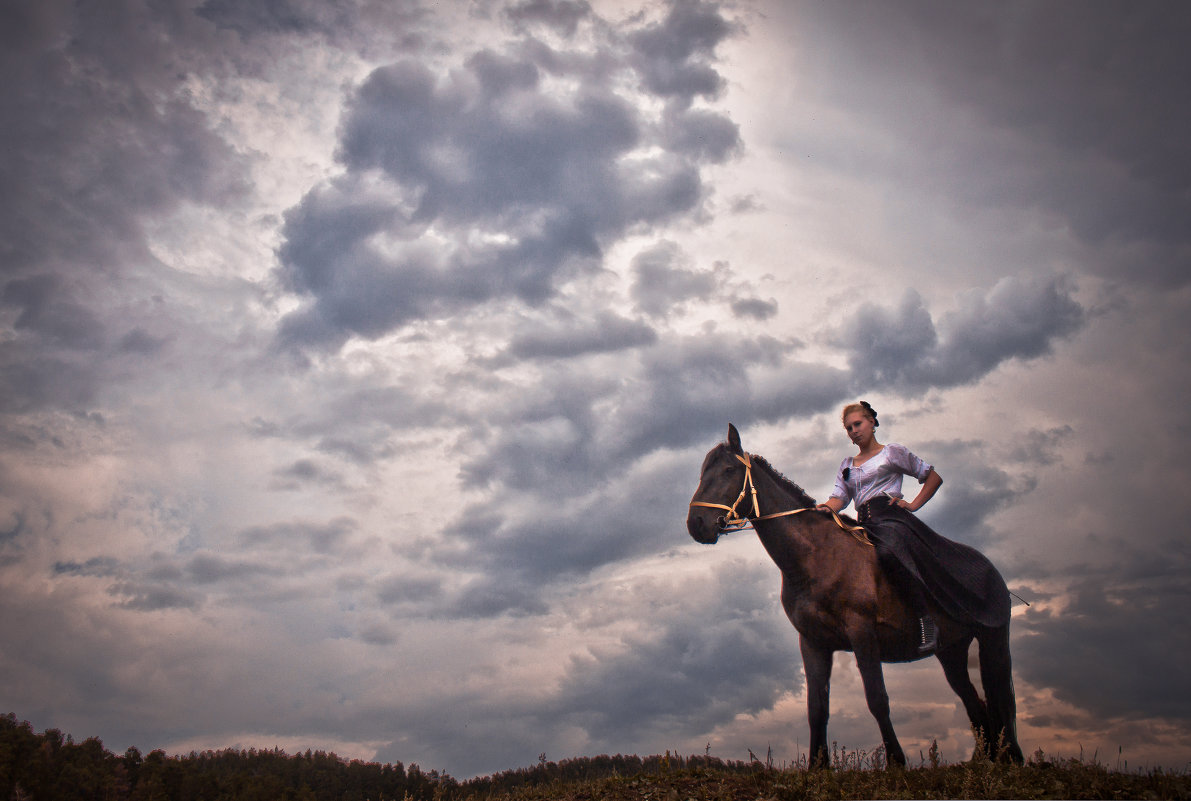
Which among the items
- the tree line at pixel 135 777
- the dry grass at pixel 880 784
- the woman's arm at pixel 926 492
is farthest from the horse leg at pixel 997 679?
the tree line at pixel 135 777

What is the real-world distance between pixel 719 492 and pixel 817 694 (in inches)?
114

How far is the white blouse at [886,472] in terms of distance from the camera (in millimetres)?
10938

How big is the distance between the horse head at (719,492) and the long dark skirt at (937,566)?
1988 millimetres

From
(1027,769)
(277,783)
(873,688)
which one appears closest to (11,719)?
(277,783)

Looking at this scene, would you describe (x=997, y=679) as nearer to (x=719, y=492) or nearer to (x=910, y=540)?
(x=910, y=540)

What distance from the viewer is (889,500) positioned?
35.7 feet

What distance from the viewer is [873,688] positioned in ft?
30.5

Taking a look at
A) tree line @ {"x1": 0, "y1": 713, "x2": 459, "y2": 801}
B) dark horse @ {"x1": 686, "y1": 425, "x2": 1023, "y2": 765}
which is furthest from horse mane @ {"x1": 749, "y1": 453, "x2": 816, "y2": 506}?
tree line @ {"x1": 0, "y1": 713, "x2": 459, "y2": 801}

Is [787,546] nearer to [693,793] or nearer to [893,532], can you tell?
[893,532]

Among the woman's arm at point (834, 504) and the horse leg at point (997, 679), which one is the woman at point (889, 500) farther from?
the horse leg at point (997, 679)

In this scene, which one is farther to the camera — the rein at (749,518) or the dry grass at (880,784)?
the rein at (749,518)

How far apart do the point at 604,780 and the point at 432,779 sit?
1062 cm

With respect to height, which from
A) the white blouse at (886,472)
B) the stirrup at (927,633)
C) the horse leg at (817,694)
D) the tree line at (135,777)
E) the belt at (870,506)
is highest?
the white blouse at (886,472)

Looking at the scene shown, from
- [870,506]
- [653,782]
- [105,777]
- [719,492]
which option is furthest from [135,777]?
[870,506]
